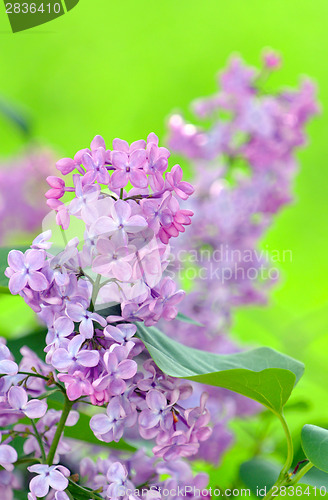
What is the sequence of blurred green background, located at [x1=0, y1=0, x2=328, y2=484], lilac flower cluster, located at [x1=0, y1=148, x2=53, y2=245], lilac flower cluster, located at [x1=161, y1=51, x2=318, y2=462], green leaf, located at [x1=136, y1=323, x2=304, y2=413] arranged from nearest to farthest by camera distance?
1. green leaf, located at [x1=136, y1=323, x2=304, y2=413]
2. lilac flower cluster, located at [x1=161, y1=51, x2=318, y2=462]
3. lilac flower cluster, located at [x1=0, y1=148, x2=53, y2=245]
4. blurred green background, located at [x1=0, y1=0, x2=328, y2=484]

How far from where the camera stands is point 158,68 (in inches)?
77.2

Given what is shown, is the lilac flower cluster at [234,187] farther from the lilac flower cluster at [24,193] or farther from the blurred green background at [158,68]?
the blurred green background at [158,68]

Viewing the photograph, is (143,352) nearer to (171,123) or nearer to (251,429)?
(251,429)

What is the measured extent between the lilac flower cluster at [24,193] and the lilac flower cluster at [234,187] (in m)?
0.32

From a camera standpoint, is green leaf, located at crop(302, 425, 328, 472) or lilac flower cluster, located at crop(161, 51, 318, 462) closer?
green leaf, located at crop(302, 425, 328, 472)

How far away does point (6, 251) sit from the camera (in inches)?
13.4

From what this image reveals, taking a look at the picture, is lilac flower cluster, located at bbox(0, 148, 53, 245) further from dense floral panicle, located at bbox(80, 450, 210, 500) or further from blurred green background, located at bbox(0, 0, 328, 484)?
dense floral panicle, located at bbox(80, 450, 210, 500)

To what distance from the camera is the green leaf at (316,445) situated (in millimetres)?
294

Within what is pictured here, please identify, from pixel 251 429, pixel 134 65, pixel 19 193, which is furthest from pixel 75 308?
pixel 134 65

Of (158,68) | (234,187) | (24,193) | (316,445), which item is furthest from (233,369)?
(158,68)

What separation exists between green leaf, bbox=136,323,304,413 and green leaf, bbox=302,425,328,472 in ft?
0.06

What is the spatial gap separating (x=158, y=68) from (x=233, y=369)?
5.88 ft

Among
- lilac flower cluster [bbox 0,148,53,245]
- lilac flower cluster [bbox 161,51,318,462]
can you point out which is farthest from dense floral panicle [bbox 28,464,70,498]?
lilac flower cluster [bbox 0,148,53,245]

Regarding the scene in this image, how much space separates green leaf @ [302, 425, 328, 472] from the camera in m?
0.29
